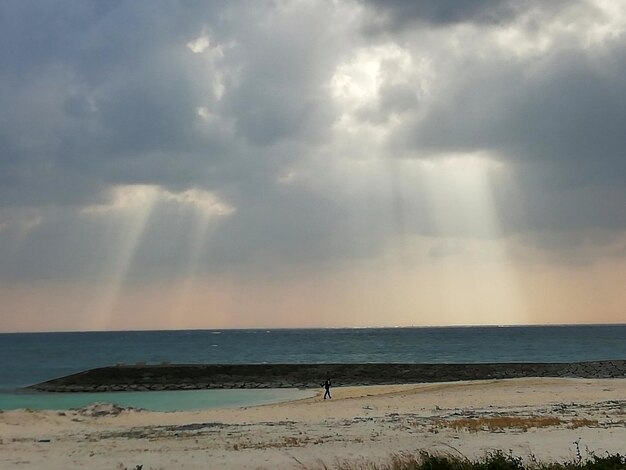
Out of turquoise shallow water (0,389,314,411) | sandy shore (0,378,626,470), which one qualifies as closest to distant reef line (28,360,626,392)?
turquoise shallow water (0,389,314,411)

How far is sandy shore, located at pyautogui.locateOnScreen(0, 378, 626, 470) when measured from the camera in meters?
18.4

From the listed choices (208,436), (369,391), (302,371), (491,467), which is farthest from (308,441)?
(302,371)

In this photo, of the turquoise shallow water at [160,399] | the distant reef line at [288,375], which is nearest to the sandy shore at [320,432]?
the turquoise shallow water at [160,399]

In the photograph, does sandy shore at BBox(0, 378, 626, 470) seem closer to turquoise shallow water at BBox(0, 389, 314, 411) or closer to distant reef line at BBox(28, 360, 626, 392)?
turquoise shallow water at BBox(0, 389, 314, 411)

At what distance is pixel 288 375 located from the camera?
68000mm

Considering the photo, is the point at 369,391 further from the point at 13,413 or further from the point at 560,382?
the point at 13,413

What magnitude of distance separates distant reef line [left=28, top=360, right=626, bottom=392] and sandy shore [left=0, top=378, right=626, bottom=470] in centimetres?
2441

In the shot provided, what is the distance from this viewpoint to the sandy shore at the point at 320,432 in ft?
60.3

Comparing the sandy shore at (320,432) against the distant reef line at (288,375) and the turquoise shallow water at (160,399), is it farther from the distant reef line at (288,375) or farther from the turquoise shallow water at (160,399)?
the distant reef line at (288,375)

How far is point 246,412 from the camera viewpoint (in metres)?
34.8

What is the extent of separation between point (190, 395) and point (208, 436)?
101 feet

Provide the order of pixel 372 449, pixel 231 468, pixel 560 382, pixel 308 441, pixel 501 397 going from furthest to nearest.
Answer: pixel 560 382 → pixel 501 397 → pixel 308 441 → pixel 372 449 → pixel 231 468

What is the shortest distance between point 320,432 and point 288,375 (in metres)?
44.5

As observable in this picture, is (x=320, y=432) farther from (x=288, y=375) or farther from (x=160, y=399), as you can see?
(x=288, y=375)
